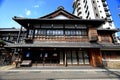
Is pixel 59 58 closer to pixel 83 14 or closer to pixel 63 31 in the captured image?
pixel 63 31

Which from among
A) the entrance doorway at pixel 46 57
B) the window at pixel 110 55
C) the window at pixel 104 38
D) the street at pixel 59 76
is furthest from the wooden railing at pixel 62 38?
the street at pixel 59 76

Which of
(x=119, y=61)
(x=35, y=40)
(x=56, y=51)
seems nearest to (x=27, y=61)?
(x=35, y=40)

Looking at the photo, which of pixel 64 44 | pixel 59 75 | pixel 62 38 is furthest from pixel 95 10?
pixel 59 75

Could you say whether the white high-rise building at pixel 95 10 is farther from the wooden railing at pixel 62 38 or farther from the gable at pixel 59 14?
the wooden railing at pixel 62 38

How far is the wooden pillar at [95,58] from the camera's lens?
1259cm

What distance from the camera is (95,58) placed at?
12.8 m

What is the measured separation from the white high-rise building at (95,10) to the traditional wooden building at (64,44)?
24675 mm

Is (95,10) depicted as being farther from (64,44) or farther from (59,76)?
(59,76)

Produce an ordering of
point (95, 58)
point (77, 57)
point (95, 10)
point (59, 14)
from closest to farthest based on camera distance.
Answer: point (95, 58) → point (77, 57) → point (59, 14) → point (95, 10)

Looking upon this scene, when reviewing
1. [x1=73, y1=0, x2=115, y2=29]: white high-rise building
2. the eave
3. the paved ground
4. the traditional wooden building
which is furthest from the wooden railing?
[x1=73, y1=0, x2=115, y2=29]: white high-rise building

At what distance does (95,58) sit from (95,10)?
102 feet

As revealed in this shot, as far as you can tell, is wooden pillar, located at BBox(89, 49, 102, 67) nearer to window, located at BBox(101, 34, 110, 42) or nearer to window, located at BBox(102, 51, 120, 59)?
window, located at BBox(102, 51, 120, 59)

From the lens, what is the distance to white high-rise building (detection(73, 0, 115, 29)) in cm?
3764

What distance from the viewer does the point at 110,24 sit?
38.6 meters
